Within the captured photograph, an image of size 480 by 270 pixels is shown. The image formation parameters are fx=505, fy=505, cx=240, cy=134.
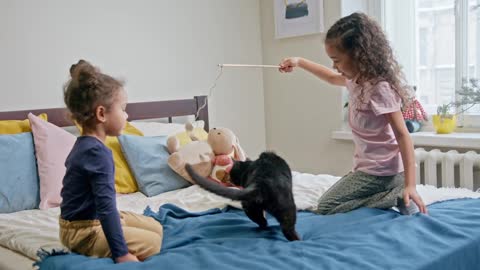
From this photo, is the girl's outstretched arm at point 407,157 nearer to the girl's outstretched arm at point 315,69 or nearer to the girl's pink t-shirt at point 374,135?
the girl's pink t-shirt at point 374,135

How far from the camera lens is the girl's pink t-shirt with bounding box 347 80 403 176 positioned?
1.75 m

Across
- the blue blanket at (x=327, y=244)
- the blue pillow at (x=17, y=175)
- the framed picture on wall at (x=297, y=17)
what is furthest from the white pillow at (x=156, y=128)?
the framed picture on wall at (x=297, y=17)

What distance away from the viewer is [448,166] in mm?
2518

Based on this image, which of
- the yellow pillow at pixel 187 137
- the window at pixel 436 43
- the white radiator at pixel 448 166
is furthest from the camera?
the window at pixel 436 43

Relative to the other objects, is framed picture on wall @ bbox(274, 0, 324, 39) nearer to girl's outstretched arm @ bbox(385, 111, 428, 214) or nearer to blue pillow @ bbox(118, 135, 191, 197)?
blue pillow @ bbox(118, 135, 191, 197)

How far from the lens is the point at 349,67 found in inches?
71.1

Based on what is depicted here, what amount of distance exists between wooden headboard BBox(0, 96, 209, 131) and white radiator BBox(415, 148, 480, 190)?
4.19ft

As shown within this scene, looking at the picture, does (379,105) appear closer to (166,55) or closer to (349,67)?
(349,67)

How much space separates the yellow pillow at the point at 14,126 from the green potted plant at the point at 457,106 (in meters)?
2.05

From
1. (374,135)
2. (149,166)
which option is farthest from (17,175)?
(374,135)

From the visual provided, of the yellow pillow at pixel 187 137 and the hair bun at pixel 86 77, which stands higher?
the hair bun at pixel 86 77

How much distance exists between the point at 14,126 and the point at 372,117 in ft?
5.08

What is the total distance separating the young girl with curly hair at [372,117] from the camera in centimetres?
173

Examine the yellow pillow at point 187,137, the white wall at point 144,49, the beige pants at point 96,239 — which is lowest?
the beige pants at point 96,239
